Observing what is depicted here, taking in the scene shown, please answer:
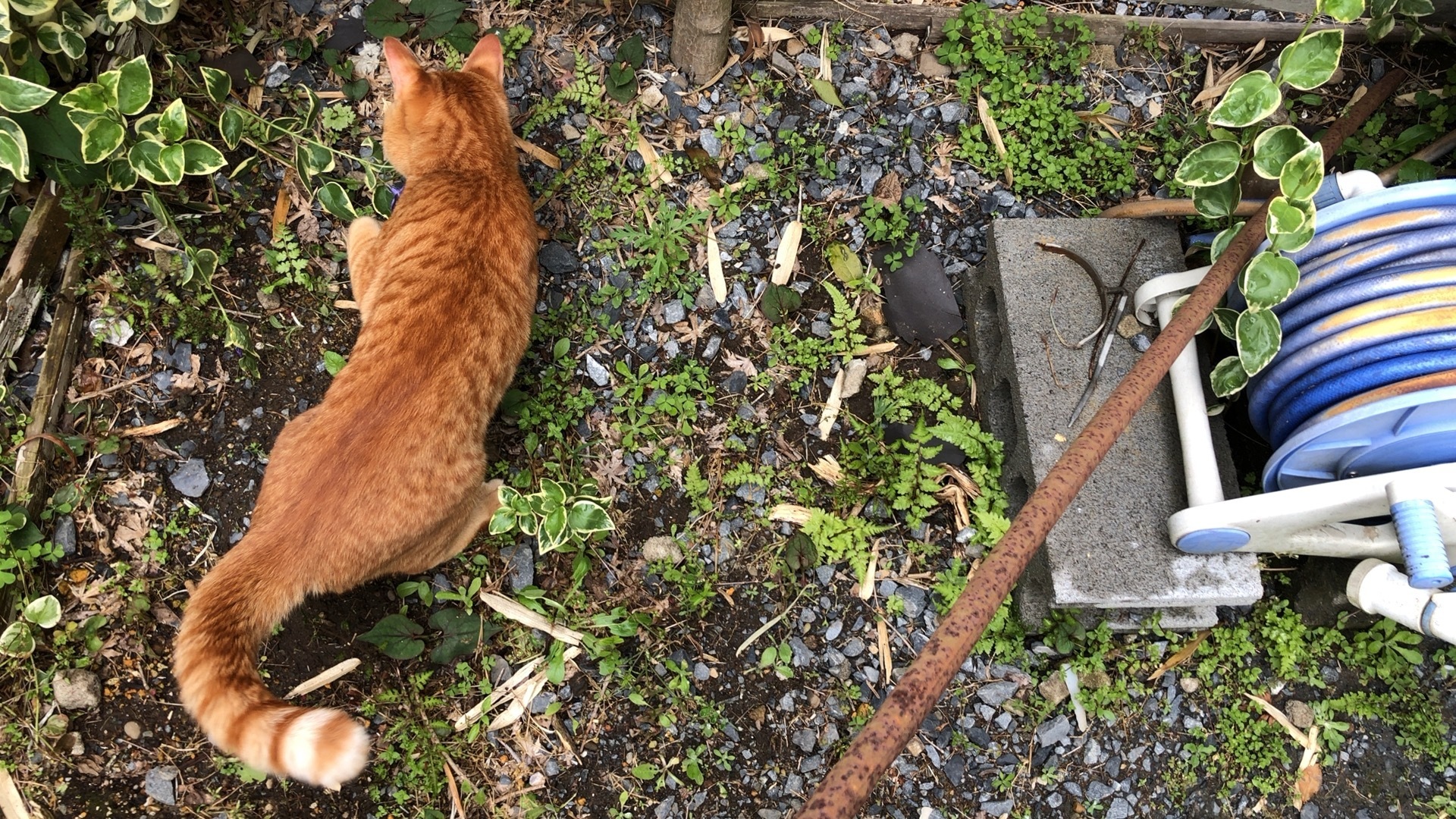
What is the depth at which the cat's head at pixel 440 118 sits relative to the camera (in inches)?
119

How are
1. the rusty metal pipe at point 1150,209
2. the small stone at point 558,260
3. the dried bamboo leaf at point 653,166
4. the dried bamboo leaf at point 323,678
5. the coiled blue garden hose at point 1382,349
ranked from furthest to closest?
the dried bamboo leaf at point 653,166
the small stone at point 558,260
the rusty metal pipe at point 1150,209
the dried bamboo leaf at point 323,678
the coiled blue garden hose at point 1382,349

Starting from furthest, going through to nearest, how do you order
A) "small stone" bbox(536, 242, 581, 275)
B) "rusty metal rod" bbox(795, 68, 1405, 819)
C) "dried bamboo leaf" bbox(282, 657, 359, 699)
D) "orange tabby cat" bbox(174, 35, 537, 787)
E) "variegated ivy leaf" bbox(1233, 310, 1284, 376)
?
"small stone" bbox(536, 242, 581, 275) < "dried bamboo leaf" bbox(282, 657, 359, 699) < "variegated ivy leaf" bbox(1233, 310, 1284, 376) < "orange tabby cat" bbox(174, 35, 537, 787) < "rusty metal rod" bbox(795, 68, 1405, 819)

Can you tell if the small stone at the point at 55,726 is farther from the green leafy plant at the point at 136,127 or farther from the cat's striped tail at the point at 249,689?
the green leafy plant at the point at 136,127

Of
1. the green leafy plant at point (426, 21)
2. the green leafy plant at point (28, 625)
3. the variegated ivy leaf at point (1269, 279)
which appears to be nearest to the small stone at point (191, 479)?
the green leafy plant at point (28, 625)

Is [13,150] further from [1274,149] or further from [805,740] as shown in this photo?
[1274,149]

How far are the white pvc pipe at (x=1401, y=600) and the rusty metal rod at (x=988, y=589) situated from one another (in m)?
0.99

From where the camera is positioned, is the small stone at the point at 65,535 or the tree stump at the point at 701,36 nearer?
the small stone at the point at 65,535

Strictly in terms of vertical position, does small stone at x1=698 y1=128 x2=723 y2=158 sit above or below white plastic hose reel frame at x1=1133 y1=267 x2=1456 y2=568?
above

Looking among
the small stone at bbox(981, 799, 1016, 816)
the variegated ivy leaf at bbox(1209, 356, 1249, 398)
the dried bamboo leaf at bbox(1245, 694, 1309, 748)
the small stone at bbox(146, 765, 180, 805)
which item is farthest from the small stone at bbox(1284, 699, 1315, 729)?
the small stone at bbox(146, 765, 180, 805)

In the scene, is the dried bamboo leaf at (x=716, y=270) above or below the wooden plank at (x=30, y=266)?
below

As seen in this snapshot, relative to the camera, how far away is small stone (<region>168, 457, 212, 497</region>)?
10.1 ft

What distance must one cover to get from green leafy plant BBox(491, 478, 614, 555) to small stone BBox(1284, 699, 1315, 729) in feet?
7.95

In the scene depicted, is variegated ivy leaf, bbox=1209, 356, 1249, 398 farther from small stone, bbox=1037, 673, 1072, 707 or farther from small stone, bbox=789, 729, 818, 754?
small stone, bbox=789, 729, 818, 754

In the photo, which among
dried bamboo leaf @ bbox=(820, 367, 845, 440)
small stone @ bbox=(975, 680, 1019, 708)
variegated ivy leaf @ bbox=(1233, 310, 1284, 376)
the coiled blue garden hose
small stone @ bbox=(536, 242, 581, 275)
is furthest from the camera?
small stone @ bbox=(536, 242, 581, 275)
